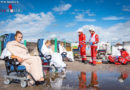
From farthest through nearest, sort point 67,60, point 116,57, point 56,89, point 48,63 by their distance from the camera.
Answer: point 67,60 → point 116,57 → point 48,63 → point 56,89

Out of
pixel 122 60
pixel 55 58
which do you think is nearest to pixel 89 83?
pixel 55 58

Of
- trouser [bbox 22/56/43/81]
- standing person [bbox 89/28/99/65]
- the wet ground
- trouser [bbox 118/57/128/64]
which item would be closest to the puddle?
the wet ground

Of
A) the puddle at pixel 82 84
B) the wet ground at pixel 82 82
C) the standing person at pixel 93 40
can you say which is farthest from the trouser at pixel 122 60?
the puddle at pixel 82 84

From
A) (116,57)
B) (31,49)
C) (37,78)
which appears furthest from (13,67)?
(31,49)

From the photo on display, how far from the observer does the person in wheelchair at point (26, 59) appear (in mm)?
3914

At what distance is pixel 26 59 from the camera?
401 cm

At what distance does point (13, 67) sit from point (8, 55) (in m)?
0.40

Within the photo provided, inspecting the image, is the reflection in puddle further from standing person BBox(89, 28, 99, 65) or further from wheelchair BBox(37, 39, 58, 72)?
standing person BBox(89, 28, 99, 65)

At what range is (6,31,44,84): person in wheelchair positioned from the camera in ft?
12.8

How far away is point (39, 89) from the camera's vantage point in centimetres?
366

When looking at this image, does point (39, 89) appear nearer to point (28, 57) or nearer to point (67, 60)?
point (28, 57)

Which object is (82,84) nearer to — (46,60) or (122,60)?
(46,60)

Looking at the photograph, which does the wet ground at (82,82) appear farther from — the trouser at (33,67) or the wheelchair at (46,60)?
the wheelchair at (46,60)

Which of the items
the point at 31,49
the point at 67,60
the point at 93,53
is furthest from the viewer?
the point at 31,49
